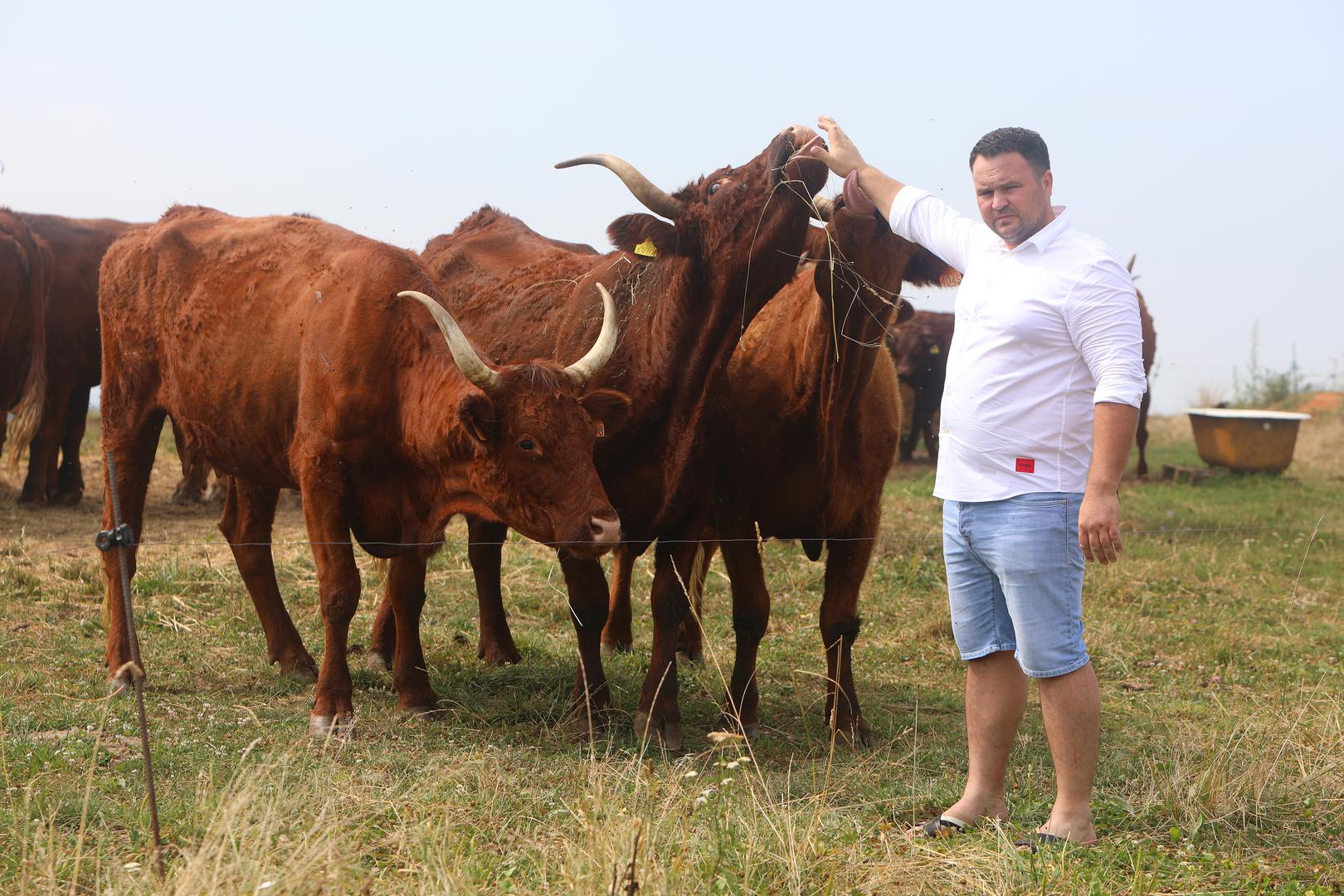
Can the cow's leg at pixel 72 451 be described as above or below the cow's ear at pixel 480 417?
below

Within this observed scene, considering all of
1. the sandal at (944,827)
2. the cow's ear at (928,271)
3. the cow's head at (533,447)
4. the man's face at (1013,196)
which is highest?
the man's face at (1013,196)

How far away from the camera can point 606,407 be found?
5.75 metres

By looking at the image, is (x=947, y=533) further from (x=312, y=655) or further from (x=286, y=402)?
(x=312, y=655)

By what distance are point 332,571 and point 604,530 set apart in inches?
55.1

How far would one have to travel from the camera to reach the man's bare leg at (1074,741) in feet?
13.4

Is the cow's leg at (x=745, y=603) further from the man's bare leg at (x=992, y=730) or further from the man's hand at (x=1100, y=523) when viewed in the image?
the man's hand at (x=1100, y=523)

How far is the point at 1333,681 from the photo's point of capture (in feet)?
23.4

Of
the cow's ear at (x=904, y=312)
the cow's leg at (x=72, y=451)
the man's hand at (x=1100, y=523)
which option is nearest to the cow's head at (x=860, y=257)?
the cow's ear at (x=904, y=312)

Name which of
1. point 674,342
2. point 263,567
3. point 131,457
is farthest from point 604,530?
point 131,457

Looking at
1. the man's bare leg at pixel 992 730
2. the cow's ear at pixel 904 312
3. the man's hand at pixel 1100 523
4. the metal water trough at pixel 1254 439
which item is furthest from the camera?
the metal water trough at pixel 1254 439

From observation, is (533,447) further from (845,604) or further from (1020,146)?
(1020,146)

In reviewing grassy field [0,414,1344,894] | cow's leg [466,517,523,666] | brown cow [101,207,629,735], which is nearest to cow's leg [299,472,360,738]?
brown cow [101,207,629,735]

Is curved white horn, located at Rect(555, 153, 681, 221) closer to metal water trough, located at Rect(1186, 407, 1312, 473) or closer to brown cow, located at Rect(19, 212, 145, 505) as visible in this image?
brown cow, located at Rect(19, 212, 145, 505)

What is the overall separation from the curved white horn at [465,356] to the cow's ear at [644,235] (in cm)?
97
